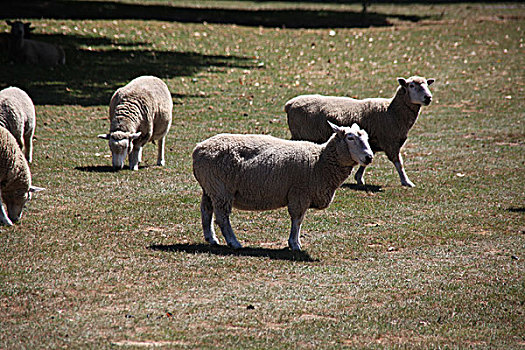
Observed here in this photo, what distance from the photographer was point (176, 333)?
22.6 feet

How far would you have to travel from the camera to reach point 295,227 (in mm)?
9570

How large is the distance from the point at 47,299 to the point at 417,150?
11512mm

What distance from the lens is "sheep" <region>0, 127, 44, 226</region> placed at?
10073 mm

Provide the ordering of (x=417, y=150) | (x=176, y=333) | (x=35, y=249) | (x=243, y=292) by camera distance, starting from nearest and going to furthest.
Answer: (x=176, y=333) < (x=243, y=292) < (x=35, y=249) < (x=417, y=150)

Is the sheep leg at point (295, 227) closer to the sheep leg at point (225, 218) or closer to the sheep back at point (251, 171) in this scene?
the sheep back at point (251, 171)

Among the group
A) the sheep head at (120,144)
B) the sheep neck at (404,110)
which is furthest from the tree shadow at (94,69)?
the sheep neck at (404,110)

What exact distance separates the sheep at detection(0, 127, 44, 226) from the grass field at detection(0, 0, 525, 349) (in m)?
0.30

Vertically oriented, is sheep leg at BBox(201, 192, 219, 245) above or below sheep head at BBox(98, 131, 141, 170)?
above

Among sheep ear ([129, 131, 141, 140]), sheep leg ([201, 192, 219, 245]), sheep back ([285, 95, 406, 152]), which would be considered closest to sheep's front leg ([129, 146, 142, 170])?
sheep ear ([129, 131, 141, 140])

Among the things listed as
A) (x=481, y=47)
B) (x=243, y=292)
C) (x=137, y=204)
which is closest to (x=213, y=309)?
(x=243, y=292)

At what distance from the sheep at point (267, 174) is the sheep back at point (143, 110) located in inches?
192

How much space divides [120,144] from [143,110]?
0.98 m

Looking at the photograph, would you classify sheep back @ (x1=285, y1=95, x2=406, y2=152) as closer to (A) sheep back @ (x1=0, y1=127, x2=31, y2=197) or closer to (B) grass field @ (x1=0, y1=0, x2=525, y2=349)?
(B) grass field @ (x1=0, y1=0, x2=525, y2=349)

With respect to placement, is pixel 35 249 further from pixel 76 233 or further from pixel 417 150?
pixel 417 150
